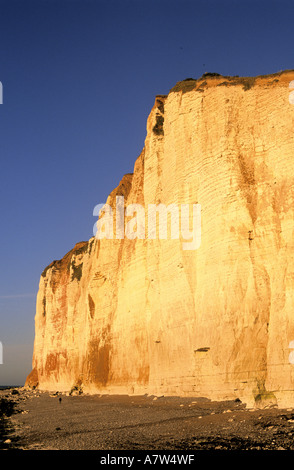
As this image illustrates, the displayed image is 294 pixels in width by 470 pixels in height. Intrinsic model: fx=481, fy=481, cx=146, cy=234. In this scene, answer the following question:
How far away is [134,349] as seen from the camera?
26391 millimetres

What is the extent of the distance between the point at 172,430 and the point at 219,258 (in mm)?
6831

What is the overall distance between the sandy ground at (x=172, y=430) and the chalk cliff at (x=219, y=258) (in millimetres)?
1369

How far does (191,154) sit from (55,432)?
12159 millimetres

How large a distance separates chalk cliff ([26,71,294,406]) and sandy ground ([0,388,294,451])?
1369 mm

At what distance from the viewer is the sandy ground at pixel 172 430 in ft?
32.3

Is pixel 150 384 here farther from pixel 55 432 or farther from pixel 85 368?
pixel 85 368

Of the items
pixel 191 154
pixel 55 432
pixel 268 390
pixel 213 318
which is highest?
pixel 191 154

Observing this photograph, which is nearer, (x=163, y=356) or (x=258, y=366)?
(x=258, y=366)

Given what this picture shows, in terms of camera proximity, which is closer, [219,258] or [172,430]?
[172,430]

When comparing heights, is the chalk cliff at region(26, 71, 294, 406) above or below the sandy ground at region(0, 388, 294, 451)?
above

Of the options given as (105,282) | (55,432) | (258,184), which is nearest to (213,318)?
(258,184)

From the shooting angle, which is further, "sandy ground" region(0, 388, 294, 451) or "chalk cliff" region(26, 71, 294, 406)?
"chalk cliff" region(26, 71, 294, 406)

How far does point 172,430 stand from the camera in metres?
12.0

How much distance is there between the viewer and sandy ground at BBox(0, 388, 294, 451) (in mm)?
9844
